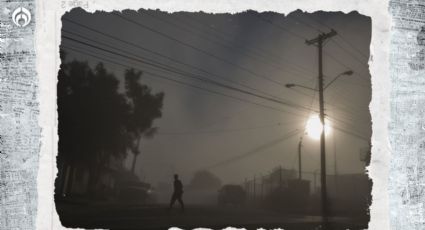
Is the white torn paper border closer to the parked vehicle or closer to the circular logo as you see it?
the circular logo

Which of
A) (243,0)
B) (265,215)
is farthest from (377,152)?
(265,215)

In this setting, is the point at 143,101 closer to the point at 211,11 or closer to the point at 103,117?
the point at 103,117

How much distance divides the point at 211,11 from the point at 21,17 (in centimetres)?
117

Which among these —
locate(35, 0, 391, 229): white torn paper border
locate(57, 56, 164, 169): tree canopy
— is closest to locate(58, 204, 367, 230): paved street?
locate(35, 0, 391, 229): white torn paper border

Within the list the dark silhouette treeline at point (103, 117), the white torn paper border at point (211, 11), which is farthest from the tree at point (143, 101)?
the white torn paper border at point (211, 11)

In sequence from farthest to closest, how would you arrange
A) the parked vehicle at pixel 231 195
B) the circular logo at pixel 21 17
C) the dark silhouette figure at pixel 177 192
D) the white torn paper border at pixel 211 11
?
the parked vehicle at pixel 231 195 < the dark silhouette figure at pixel 177 192 < the circular logo at pixel 21 17 < the white torn paper border at pixel 211 11

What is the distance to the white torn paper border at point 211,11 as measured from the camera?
2.16 meters

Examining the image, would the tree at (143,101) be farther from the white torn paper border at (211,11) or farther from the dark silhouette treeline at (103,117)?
the white torn paper border at (211,11)

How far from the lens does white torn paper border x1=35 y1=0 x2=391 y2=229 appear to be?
2.16 meters

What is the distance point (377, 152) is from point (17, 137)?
217cm

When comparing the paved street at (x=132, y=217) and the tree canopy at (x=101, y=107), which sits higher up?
the tree canopy at (x=101, y=107)

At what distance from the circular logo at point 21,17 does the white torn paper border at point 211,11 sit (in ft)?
0.21

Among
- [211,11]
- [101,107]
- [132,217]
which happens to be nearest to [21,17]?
[211,11]

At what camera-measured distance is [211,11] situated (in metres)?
2.36
